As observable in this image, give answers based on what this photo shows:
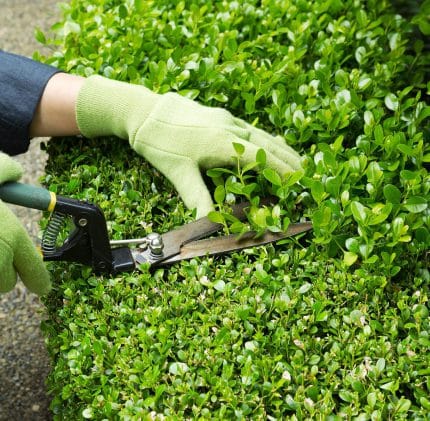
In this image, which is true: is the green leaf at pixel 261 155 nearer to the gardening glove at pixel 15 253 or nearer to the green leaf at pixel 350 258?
the green leaf at pixel 350 258

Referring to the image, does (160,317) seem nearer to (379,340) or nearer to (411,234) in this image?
(379,340)

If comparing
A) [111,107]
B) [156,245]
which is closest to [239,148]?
[156,245]

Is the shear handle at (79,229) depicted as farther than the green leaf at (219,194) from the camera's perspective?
No

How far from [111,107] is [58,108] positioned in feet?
0.60

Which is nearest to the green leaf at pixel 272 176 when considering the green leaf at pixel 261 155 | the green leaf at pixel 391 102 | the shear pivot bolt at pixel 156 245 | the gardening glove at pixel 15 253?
the green leaf at pixel 261 155

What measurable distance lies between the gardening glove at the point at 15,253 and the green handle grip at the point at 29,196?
0.03 meters

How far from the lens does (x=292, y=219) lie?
84.7 inches

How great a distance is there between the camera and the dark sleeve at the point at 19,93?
94.1 inches

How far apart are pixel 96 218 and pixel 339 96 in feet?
2.83

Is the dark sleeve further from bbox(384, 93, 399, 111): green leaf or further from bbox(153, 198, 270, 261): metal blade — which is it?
bbox(384, 93, 399, 111): green leaf

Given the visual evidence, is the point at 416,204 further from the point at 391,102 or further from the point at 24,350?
the point at 24,350

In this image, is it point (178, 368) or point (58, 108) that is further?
point (58, 108)

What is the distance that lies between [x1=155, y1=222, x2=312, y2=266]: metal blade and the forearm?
60cm

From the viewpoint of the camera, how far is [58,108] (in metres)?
2.39
